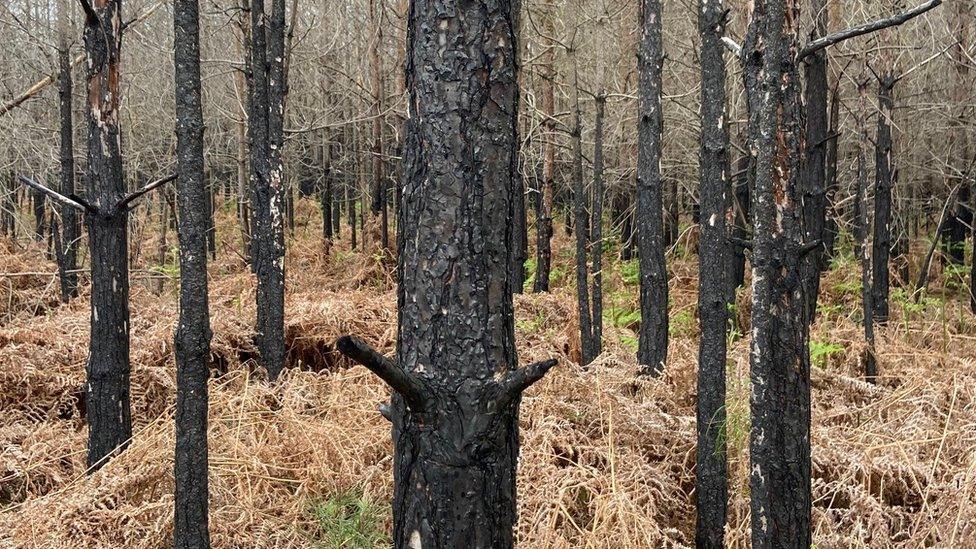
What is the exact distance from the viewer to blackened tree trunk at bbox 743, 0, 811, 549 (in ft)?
11.3

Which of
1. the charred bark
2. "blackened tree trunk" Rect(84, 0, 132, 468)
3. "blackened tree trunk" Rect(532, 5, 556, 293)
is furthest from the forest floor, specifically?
"blackened tree trunk" Rect(532, 5, 556, 293)

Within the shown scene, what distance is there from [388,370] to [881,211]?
11.9 metres

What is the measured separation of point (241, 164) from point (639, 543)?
13281mm

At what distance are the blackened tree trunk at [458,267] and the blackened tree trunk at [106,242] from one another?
394cm

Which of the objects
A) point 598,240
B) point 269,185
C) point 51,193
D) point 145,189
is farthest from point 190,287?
point 598,240

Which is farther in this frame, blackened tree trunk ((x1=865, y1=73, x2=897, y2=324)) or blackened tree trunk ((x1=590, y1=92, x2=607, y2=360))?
blackened tree trunk ((x1=865, y1=73, x2=897, y2=324))

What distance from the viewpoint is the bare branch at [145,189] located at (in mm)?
4334

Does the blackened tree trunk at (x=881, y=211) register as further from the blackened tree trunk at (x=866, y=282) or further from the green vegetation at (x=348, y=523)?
the green vegetation at (x=348, y=523)

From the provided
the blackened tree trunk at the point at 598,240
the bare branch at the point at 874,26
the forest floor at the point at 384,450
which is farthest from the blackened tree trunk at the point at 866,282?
the bare branch at the point at 874,26

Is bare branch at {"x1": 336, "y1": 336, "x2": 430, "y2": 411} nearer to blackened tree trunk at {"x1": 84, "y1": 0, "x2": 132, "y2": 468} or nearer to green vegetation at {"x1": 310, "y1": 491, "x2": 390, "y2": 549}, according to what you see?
green vegetation at {"x1": 310, "y1": 491, "x2": 390, "y2": 549}

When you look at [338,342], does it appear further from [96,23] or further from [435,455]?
[96,23]

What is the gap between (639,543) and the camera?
182 inches

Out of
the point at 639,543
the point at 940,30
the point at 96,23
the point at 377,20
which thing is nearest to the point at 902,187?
the point at 940,30

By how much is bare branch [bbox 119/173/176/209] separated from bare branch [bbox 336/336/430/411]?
2.58 m
